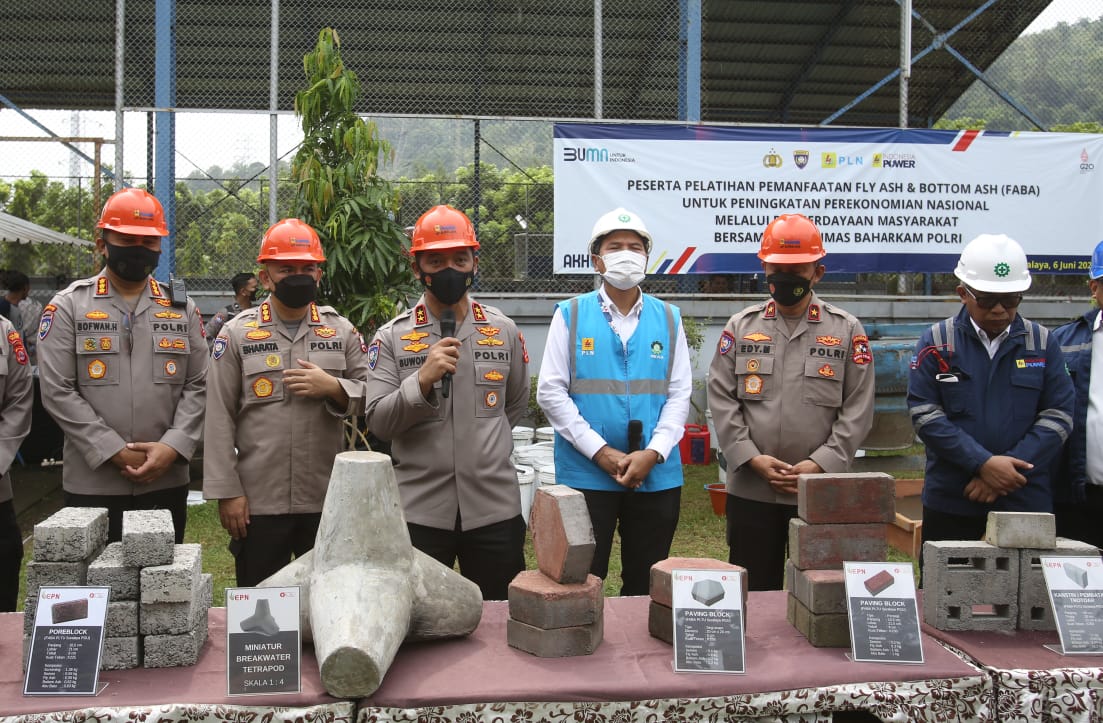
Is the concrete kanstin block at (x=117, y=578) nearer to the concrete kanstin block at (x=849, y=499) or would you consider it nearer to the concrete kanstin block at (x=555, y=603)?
the concrete kanstin block at (x=555, y=603)

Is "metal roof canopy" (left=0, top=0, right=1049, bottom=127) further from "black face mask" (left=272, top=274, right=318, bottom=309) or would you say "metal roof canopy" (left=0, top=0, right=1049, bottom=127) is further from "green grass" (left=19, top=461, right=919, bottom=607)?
"black face mask" (left=272, top=274, right=318, bottom=309)

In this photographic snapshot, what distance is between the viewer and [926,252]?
24.5 ft

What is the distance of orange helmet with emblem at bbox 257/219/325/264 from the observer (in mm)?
3232

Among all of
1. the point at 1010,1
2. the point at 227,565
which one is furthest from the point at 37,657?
the point at 1010,1

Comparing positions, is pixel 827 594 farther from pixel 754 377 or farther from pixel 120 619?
pixel 120 619

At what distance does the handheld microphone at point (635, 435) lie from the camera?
3.18 metres

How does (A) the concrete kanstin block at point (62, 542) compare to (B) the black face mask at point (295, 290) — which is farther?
(B) the black face mask at point (295, 290)

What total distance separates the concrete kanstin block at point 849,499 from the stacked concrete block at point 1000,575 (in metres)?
0.21

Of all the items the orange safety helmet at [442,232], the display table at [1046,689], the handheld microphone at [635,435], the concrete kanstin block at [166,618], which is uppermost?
the orange safety helmet at [442,232]

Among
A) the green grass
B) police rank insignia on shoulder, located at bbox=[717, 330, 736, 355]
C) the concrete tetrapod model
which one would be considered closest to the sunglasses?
police rank insignia on shoulder, located at bbox=[717, 330, 736, 355]

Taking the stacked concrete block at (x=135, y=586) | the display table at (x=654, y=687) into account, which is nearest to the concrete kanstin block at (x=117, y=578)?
the stacked concrete block at (x=135, y=586)

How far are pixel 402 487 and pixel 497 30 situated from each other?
9.13 meters

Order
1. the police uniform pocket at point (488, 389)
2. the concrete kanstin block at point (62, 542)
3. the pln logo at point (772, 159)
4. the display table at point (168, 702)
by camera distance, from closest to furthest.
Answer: the display table at point (168, 702), the concrete kanstin block at point (62, 542), the police uniform pocket at point (488, 389), the pln logo at point (772, 159)

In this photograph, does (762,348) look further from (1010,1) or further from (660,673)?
(1010,1)
